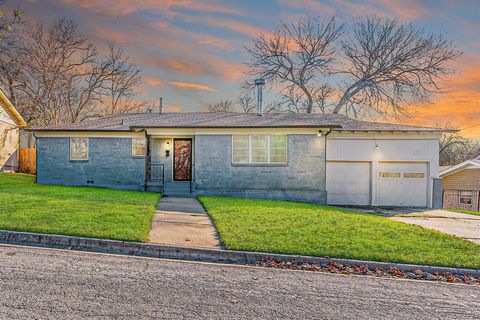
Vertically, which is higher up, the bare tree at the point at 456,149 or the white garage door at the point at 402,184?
the bare tree at the point at 456,149

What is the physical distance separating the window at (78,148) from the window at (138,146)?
8.28 feet

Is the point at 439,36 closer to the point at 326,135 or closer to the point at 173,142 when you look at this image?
the point at 326,135

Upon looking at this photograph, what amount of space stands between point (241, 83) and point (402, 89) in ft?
47.3

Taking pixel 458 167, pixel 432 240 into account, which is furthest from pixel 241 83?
pixel 432 240

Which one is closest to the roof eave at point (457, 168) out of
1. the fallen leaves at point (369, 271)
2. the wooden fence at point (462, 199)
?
the wooden fence at point (462, 199)

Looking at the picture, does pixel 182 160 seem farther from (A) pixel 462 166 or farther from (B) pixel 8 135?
(A) pixel 462 166

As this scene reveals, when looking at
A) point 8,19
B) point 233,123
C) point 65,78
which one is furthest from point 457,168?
point 65,78

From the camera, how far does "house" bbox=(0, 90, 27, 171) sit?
2519 centimetres

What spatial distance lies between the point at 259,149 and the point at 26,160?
2049cm

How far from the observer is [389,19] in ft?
105

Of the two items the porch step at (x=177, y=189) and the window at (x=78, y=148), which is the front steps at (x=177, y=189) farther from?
the window at (x=78, y=148)

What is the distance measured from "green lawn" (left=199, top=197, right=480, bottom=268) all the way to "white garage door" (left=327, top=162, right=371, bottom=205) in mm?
6867

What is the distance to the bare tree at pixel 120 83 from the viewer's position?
122 feet

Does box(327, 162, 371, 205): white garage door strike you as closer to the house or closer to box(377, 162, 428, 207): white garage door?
box(377, 162, 428, 207): white garage door
